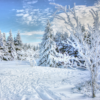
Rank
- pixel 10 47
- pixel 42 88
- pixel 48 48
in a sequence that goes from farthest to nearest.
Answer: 1. pixel 10 47
2. pixel 48 48
3. pixel 42 88

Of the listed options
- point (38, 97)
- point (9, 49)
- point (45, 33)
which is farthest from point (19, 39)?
point (38, 97)

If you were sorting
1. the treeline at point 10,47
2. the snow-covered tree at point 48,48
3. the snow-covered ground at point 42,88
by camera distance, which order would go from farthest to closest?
1. the treeline at point 10,47
2. the snow-covered tree at point 48,48
3. the snow-covered ground at point 42,88

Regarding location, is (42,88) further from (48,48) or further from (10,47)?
(10,47)

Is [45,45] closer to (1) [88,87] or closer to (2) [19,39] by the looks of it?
(1) [88,87]

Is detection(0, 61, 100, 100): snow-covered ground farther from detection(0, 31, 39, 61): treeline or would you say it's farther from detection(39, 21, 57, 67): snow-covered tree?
detection(0, 31, 39, 61): treeline

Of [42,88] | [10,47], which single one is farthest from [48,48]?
[10,47]

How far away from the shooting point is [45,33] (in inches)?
598

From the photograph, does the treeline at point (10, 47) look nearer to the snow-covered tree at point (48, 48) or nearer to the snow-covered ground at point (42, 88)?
the snow-covered tree at point (48, 48)

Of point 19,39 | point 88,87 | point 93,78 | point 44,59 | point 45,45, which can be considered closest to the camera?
point 93,78

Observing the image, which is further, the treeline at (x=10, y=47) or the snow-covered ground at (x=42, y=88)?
Answer: the treeline at (x=10, y=47)

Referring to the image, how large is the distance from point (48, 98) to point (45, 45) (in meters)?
11.7

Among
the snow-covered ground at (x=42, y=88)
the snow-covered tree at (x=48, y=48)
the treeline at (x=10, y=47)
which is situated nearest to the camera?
the snow-covered ground at (x=42, y=88)

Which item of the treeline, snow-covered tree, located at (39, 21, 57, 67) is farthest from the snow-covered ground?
the treeline

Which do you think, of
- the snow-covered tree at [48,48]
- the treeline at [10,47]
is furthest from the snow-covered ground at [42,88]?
the treeline at [10,47]
